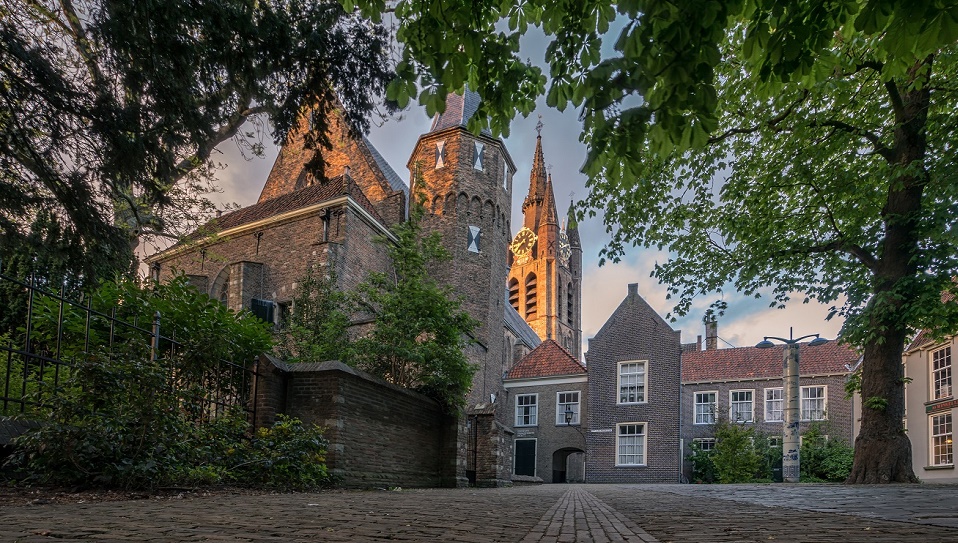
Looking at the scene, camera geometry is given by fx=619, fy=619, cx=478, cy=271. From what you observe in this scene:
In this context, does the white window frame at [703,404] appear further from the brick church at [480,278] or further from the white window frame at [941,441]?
the white window frame at [941,441]

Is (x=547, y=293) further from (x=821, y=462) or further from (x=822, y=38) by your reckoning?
(x=822, y=38)

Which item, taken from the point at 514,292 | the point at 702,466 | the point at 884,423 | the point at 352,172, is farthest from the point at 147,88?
the point at 514,292

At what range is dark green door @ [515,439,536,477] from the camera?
30.5 m

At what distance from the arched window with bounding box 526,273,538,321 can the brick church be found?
24581 millimetres

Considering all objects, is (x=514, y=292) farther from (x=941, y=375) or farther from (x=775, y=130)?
(x=775, y=130)

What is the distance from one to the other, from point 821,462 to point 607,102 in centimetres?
2862

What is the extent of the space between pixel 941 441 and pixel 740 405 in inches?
504

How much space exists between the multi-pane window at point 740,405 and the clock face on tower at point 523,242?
1094 inches

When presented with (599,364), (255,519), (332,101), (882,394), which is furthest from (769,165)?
(599,364)

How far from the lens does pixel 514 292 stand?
60969mm

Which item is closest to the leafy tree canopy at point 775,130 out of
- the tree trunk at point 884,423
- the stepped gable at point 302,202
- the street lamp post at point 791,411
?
the tree trunk at point 884,423

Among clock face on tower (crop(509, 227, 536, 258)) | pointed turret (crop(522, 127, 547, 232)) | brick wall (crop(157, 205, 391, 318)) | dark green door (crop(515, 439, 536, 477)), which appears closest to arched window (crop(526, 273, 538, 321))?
clock face on tower (crop(509, 227, 536, 258))

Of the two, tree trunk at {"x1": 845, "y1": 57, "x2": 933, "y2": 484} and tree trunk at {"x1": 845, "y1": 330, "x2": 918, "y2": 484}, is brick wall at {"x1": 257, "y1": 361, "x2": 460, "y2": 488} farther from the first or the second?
tree trunk at {"x1": 845, "y1": 330, "x2": 918, "y2": 484}

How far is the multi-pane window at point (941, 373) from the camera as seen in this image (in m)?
20.5
